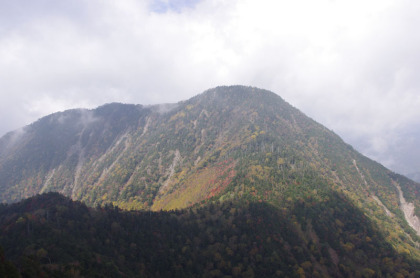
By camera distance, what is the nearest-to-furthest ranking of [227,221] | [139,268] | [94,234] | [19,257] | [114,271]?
[19,257] → [114,271] → [139,268] → [94,234] → [227,221]

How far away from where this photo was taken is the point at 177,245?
160250 millimetres

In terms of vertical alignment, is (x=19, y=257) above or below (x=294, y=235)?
below

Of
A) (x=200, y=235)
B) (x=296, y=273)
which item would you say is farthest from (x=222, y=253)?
(x=296, y=273)

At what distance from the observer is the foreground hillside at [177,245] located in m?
117

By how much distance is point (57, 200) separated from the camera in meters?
171

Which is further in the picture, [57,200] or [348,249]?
[348,249]

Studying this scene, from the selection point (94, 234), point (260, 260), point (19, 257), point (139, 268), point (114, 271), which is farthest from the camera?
point (260, 260)

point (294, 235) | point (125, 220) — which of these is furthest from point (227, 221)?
point (125, 220)

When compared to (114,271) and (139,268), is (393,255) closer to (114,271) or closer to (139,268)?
(139,268)

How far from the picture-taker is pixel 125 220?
550 feet

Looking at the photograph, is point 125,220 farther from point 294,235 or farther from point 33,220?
point 294,235

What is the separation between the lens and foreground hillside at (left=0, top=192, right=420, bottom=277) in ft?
382

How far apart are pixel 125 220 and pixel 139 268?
139ft

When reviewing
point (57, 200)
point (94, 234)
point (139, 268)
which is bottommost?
point (139, 268)
